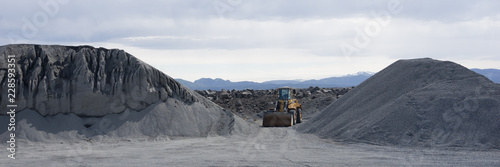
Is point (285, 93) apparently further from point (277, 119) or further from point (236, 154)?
point (236, 154)

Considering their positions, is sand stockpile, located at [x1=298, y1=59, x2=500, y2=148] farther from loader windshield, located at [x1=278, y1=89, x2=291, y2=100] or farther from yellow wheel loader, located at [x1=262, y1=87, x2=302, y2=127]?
loader windshield, located at [x1=278, y1=89, x2=291, y2=100]

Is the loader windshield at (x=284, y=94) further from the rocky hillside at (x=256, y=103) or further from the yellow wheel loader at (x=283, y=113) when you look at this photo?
the rocky hillside at (x=256, y=103)

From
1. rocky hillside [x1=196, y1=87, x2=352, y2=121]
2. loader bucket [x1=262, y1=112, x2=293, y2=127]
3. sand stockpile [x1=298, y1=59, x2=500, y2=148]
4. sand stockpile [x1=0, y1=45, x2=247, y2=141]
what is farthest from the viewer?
rocky hillside [x1=196, y1=87, x2=352, y2=121]

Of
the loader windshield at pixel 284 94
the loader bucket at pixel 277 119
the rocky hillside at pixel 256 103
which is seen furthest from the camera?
the rocky hillside at pixel 256 103

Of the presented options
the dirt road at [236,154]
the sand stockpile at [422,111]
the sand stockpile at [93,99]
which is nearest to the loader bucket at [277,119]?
the sand stockpile at [422,111]

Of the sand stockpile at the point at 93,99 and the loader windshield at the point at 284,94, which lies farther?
the loader windshield at the point at 284,94

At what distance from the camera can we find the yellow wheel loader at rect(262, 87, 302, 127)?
82.1ft

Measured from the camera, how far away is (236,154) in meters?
14.3

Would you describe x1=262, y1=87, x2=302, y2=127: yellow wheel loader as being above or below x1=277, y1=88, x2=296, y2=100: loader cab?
below

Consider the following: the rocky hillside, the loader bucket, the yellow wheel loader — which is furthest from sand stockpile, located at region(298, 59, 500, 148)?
the rocky hillside

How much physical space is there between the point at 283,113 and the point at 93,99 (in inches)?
408

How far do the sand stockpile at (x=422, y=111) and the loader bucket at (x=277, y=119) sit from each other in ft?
4.89

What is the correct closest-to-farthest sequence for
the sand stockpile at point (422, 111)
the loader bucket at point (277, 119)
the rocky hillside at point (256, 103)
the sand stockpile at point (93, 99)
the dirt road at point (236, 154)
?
the dirt road at point (236, 154)
the sand stockpile at point (422, 111)
the sand stockpile at point (93, 99)
the loader bucket at point (277, 119)
the rocky hillside at point (256, 103)

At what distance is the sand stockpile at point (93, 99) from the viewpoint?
18047 millimetres
